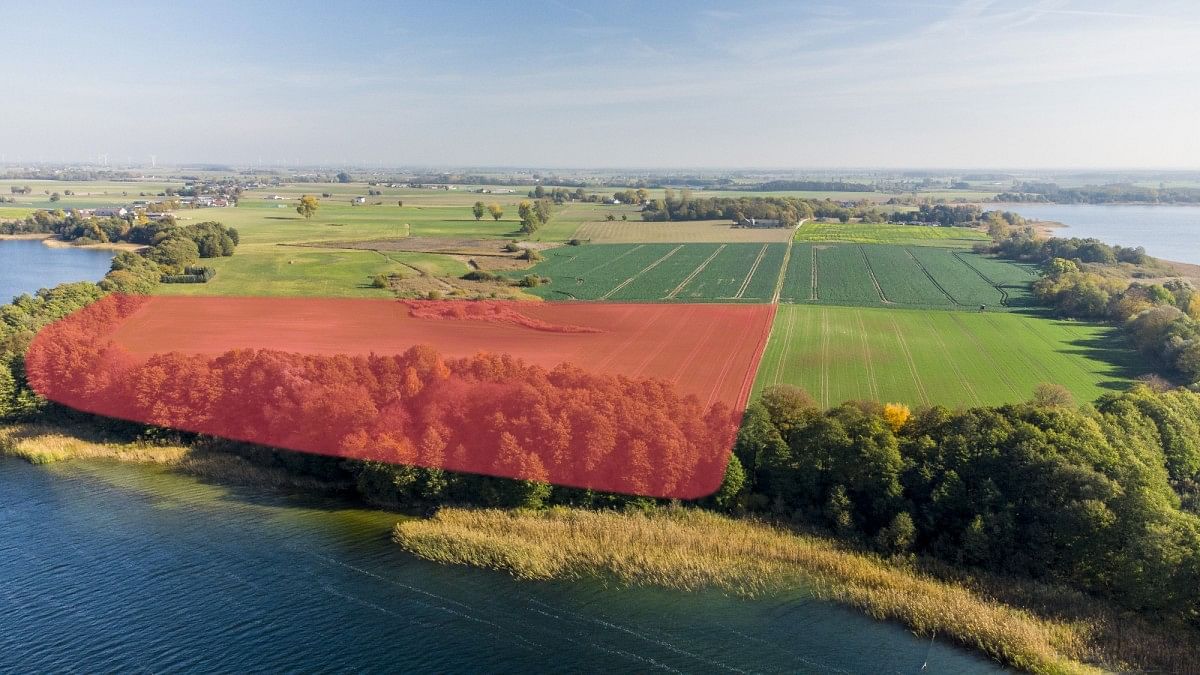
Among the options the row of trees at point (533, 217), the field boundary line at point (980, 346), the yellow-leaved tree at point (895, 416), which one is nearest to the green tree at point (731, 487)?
the yellow-leaved tree at point (895, 416)

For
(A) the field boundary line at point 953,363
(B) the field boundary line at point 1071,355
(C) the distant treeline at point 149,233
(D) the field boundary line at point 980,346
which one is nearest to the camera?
(A) the field boundary line at point 953,363

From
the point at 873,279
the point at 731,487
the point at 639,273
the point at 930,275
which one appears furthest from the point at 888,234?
the point at 731,487

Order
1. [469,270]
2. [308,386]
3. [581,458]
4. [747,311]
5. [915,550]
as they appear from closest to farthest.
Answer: [915,550] < [581,458] < [308,386] < [747,311] < [469,270]

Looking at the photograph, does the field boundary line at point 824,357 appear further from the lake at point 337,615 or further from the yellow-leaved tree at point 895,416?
the lake at point 337,615

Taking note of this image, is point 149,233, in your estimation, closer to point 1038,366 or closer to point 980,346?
point 980,346

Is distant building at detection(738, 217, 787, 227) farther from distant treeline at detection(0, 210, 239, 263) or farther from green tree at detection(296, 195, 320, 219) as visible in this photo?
distant treeline at detection(0, 210, 239, 263)

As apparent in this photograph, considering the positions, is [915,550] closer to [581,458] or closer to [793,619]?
[793,619]

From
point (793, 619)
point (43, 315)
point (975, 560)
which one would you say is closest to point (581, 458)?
point (793, 619)
